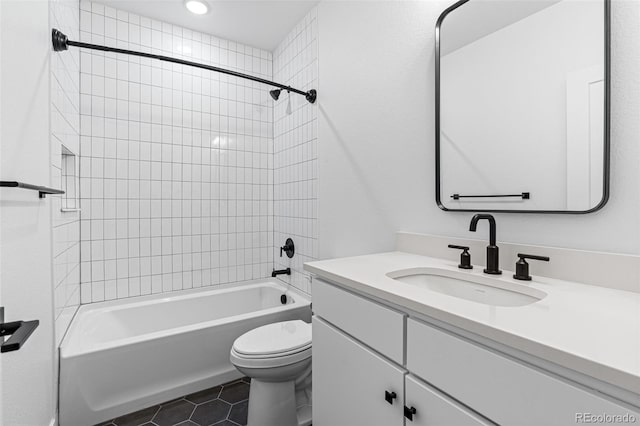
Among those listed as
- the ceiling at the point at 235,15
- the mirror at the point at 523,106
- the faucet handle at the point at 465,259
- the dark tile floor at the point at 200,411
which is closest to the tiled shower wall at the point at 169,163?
the ceiling at the point at 235,15

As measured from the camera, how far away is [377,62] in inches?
61.9

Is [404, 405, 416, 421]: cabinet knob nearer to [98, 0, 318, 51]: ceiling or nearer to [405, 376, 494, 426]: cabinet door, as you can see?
[405, 376, 494, 426]: cabinet door

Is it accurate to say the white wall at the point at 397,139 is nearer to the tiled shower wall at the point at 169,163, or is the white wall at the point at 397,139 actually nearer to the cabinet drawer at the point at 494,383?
the cabinet drawer at the point at 494,383

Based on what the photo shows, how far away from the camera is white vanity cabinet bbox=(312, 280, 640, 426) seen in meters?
0.50

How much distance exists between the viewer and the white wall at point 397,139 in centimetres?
79

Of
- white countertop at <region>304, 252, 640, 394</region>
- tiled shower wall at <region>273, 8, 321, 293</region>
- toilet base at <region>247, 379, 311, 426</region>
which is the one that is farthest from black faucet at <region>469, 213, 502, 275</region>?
tiled shower wall at <region>273, 8, 321, 293</region>

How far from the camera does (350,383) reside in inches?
37.1

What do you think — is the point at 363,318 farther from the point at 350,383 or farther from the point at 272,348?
the point at 272,348

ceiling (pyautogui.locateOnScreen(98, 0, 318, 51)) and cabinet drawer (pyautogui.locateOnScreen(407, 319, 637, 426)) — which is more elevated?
ceiling (pyautogui.locateOnScreen(98, 0, 318, 51))

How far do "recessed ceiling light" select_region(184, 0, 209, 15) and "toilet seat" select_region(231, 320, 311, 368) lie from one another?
7.35 ft

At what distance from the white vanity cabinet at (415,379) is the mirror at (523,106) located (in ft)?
1.98

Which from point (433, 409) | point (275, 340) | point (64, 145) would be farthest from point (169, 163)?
point (433, 409)

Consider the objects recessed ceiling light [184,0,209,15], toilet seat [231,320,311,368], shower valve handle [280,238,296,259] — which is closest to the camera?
toilet seat [231,320,311,368]

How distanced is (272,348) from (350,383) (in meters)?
0.60
